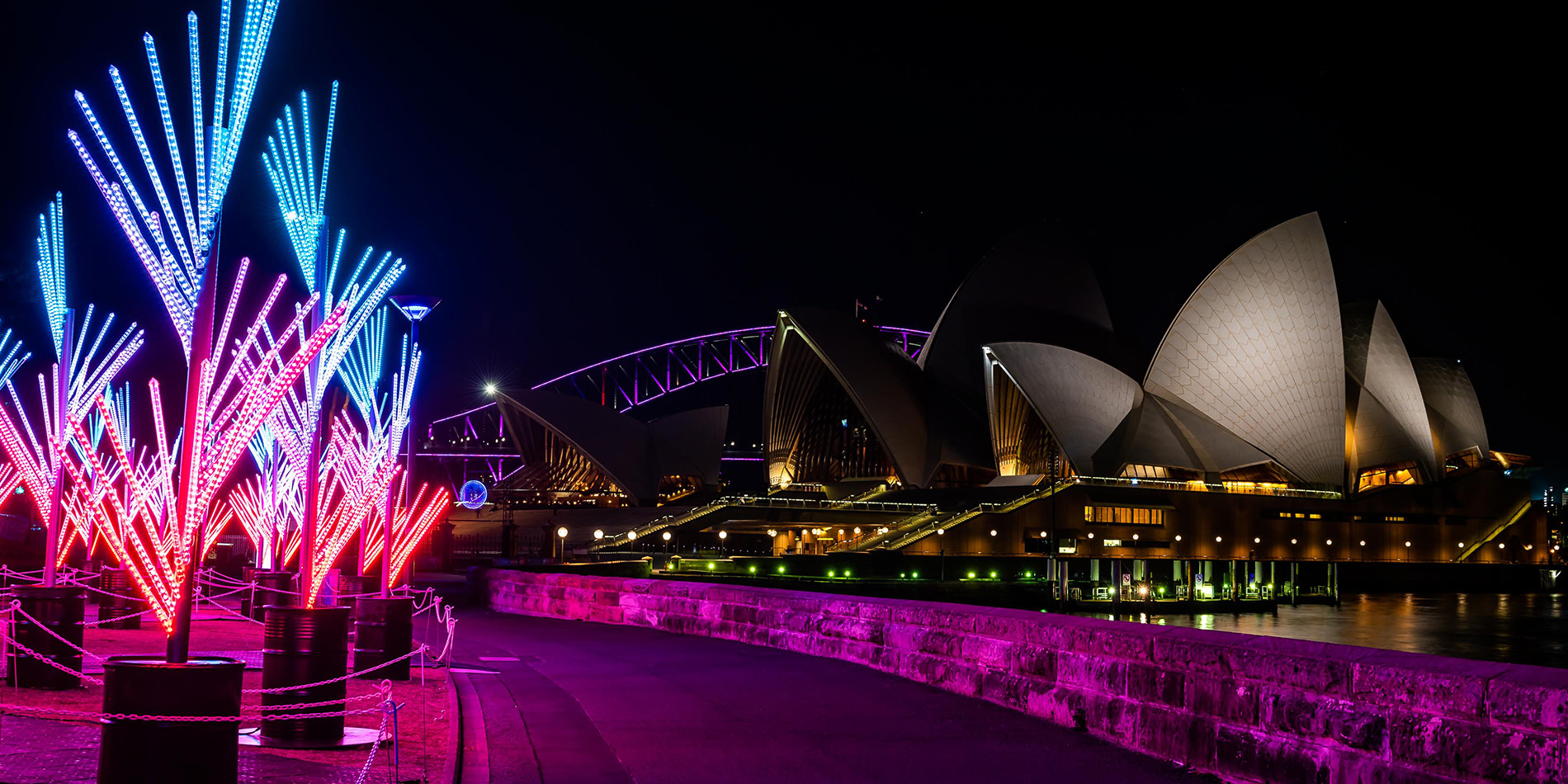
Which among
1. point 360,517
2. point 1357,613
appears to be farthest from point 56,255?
point 1357,613

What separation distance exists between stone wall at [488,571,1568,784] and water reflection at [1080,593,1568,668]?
13.9 metres

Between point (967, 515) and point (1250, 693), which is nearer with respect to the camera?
point (1250, 693)

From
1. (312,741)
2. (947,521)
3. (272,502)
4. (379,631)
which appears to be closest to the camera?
(312,741)

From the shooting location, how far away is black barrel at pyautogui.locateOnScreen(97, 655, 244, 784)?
197 inches

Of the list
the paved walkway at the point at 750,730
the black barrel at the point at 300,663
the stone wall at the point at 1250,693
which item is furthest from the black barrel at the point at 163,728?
the stone wall at the point at 1250,693

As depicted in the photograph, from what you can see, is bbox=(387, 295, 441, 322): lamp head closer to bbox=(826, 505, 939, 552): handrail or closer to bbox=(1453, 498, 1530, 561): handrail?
bbox=(826, 505, 939, 552): handrail

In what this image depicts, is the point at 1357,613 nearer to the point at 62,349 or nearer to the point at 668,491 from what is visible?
the point at 62,349

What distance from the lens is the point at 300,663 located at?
765 centimetres

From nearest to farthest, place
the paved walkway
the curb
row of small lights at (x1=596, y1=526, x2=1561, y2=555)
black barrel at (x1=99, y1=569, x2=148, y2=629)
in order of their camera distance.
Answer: the curb → the paved walkway → black barrel at (x1=99, y1=569, x2=148, y2=629) → row of small lights at (x1=596, y1=526, x2=1561, y2=555)

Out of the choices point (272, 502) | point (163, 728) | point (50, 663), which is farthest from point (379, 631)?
point (272, 502)

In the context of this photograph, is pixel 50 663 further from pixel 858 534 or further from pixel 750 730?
pixel 858 534

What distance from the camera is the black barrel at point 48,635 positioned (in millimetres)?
10047

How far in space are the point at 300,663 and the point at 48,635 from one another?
13.6 feet

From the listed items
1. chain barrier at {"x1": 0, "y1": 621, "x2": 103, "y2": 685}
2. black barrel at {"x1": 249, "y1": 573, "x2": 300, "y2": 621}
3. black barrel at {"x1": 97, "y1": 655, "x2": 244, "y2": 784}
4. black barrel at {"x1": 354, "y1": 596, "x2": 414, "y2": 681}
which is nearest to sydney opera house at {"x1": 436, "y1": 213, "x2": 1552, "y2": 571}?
black barrel at {"x1": 249, "y1": 573, "x2": 300, "y2": 621}
